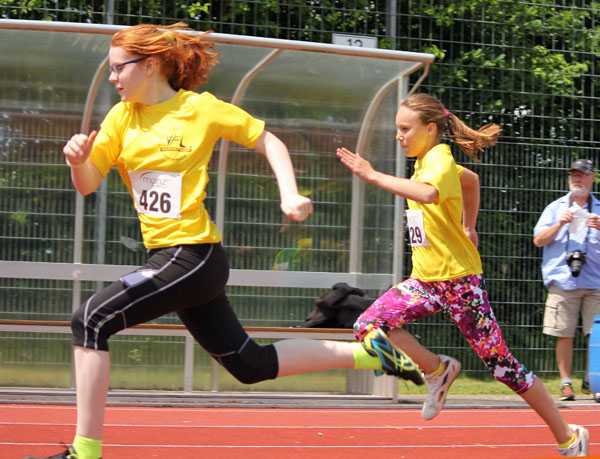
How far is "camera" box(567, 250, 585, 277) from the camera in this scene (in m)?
10.8

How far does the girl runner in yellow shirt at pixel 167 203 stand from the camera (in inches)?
196

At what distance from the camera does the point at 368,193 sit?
10.7 metres

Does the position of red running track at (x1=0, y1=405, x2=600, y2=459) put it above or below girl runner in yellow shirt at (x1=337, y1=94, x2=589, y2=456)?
below

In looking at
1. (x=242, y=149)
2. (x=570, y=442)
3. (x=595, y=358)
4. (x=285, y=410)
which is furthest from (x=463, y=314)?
(x=595, y=358)

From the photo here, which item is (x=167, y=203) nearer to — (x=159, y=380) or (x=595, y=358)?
(x=159, y=380)

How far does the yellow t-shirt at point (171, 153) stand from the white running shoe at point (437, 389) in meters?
1.78

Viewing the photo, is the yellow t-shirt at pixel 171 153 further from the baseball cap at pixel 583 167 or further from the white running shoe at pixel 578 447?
the baseball cap at pixel 583 167

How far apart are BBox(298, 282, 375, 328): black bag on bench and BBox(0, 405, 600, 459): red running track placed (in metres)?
0.92

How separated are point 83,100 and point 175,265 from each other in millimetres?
5318

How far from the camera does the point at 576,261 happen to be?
10836 mm

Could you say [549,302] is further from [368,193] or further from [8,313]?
[8,313]

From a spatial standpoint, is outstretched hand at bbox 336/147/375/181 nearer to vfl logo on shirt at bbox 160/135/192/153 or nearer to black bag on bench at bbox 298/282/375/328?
vfl logo on shirt at bbox 160/135/192/153

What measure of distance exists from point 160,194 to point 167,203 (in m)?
0.05

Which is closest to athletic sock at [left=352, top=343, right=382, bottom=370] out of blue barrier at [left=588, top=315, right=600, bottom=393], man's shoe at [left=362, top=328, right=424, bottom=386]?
man's shoe at [left=362, top=328, right=424, bottom=386]
